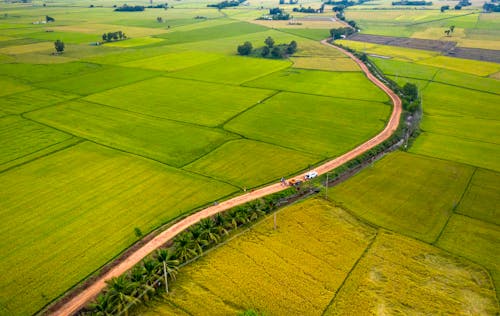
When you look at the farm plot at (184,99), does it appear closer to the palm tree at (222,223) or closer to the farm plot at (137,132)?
the farm plot at (137,132)

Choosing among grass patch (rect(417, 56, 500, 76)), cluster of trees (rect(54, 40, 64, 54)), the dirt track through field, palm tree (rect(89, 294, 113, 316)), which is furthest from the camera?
cluster of trees (rect(54, 40, 64, 54))

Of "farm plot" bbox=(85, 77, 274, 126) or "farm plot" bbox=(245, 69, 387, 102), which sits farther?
"farm plot" bbox=(245, 69, 387, 102)

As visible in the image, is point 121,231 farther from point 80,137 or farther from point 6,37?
point 6,37

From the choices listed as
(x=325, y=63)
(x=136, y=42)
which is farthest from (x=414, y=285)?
(x=136, y=42)

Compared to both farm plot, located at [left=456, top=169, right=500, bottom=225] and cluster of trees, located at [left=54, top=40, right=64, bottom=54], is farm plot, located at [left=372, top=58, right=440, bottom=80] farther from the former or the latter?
cluster of trees, located at [left=54, top=40, right=64, bottom=54]

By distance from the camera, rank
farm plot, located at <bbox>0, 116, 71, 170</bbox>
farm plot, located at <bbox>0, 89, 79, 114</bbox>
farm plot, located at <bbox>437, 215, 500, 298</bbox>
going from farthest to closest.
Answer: farm plot, located at <bbox>0, 89, 79, 114</bbox> < farm plot, located at <bbox>0, 116, 71, 170</bbox> < farm plot, located at <bbox>437, 215, 500, 298</bbox>

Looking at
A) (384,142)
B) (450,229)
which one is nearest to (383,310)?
(450,229)

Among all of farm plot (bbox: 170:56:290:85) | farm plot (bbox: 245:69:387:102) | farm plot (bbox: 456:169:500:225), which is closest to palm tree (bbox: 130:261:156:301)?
farm plot (bbox: 456:169:500:225)

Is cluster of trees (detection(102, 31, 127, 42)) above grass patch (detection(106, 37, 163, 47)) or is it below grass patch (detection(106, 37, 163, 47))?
above
